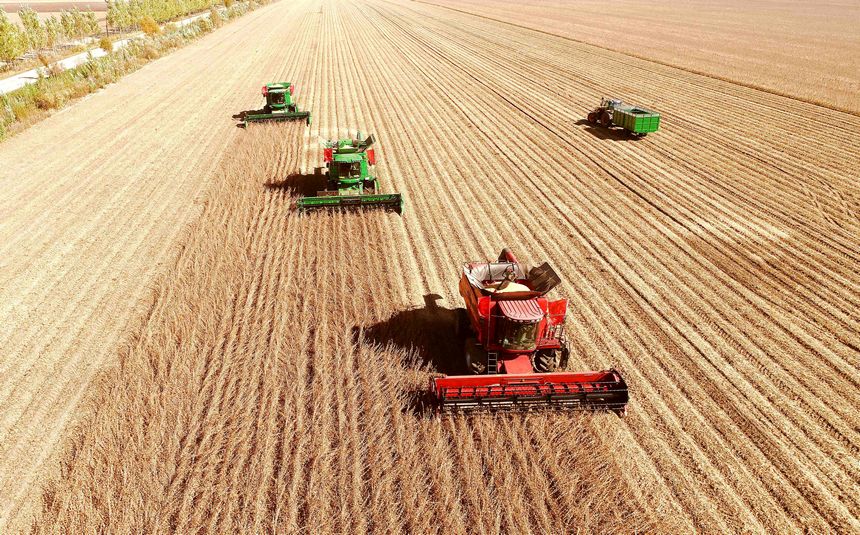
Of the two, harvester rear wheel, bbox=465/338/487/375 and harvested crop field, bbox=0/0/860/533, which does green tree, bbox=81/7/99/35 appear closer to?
harvested crop field, bbox=0/0/860/533

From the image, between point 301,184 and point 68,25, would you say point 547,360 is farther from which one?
point 68,25

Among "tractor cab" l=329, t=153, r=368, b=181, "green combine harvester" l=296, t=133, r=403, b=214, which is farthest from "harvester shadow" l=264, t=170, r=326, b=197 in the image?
"tractor cab" l=329, t=153, r=368, b=181

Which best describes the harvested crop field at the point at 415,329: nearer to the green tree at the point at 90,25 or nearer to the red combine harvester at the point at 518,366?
the red combine harvester at the point at 518,366

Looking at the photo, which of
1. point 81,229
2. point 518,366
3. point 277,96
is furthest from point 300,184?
point 518,366

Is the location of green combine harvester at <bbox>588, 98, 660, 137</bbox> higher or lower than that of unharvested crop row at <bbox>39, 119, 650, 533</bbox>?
higher

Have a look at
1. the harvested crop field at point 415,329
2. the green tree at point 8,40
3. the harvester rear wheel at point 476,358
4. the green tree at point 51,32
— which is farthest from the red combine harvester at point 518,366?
the green tree at point 51,32
